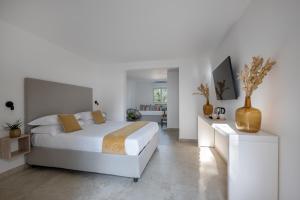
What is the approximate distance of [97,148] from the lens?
219 cm

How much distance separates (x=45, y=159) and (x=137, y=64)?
3.42 metres

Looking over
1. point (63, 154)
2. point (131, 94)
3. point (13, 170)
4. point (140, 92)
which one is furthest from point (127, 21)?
point (140, 92)

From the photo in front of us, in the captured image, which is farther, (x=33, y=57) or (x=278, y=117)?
(x=33, y=57)

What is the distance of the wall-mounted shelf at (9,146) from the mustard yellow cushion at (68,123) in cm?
55

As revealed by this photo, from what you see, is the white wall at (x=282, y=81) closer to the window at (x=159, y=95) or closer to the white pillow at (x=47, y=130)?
the white pillow at (x=47, y=130)

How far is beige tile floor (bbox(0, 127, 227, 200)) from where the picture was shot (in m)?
1.78

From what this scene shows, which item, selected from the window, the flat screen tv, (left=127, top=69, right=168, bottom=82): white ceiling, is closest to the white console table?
the flat screen tv

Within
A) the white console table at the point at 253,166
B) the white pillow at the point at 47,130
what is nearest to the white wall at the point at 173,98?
the white pillow at the point at 47,130

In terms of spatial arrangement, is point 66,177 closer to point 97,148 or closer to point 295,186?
point 97,148

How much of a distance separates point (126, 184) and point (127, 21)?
251 centimetres

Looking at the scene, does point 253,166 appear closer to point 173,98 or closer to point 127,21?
point 127,21

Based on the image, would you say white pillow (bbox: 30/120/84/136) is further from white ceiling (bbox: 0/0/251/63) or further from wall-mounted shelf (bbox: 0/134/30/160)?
white ceiling (bbox: 0/0/251/63)

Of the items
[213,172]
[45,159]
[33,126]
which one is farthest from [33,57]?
[213,172]

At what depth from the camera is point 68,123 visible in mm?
2607
